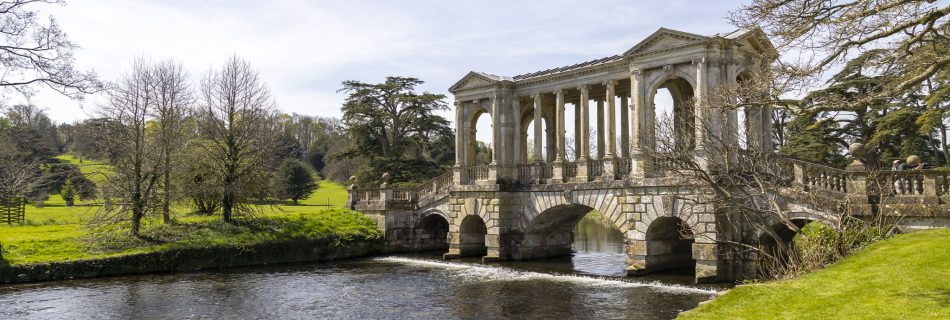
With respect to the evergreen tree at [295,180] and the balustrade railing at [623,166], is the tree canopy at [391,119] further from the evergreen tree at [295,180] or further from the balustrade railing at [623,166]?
the balustrade railing at [623,166]

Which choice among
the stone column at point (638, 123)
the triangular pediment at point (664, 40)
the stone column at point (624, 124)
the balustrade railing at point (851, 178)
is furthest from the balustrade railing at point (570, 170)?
the triangular pediment at point (664, 40)

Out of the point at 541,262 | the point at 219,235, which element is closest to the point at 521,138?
the point at 541,262

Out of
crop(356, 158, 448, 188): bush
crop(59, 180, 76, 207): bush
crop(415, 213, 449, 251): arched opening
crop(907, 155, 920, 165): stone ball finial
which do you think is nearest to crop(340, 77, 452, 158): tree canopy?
crop(356, 158, 448, 188): bush

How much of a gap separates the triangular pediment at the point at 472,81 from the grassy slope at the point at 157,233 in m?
7.58

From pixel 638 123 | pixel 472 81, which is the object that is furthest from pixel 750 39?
pixel 472 81

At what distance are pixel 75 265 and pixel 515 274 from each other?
46.9 ft

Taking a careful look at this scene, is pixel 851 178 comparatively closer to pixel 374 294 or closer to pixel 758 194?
pixel 758 194

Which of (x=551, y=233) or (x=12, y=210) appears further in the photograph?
(x=12, y=210)

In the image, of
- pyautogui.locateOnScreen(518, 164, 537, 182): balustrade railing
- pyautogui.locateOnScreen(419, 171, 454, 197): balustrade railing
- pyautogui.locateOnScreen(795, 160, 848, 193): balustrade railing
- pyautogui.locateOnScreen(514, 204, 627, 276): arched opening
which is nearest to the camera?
pyautogui.locateOnScreen(795, 160, 848, 193): balustrade railing

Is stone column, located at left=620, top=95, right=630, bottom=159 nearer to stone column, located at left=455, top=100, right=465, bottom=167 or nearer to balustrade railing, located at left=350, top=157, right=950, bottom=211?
balustrade railing, located at left=350, top=157, right=950, bottom=211

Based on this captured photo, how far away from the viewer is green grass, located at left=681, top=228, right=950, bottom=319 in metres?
9.45

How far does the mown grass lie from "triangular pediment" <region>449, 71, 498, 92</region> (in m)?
7.57

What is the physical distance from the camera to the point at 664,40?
68.9ft

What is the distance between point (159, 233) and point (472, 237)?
1229 centimetres
